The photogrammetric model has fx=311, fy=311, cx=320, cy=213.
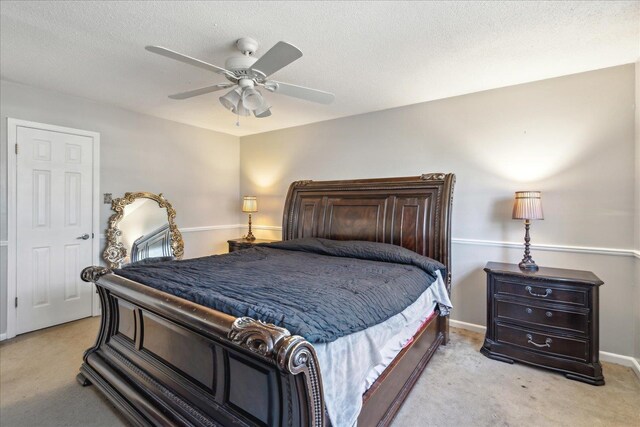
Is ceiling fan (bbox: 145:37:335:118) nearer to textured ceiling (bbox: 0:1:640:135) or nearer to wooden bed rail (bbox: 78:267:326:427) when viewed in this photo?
textured ceiling (bbox: 0:1:640:135)

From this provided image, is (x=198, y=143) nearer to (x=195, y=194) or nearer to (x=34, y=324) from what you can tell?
(x=195, y=194)

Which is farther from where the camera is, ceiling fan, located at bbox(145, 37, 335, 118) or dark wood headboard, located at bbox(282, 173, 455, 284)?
dark wood headboard, located at bbox(282, 173, 455, 284)

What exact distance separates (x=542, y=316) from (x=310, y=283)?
2.00 meters

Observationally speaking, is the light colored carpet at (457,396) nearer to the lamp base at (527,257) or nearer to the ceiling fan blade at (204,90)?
the lamp base at (527,257)

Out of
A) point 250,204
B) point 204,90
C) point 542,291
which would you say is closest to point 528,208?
point 542,291

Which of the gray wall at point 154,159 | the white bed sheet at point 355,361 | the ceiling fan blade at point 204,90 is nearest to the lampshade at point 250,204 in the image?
the gray wall at point 154,159

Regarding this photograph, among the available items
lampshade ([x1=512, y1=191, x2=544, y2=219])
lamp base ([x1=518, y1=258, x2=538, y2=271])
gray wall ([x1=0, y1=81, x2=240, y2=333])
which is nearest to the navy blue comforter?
lamp base ([x1=518, y1=258, x2=538, y2=271])

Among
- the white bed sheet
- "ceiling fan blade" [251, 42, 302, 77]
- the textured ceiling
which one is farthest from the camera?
the textured ceiling

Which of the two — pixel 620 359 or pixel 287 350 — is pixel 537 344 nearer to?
pixel 620 359

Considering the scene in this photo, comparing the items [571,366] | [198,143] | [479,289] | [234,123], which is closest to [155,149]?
[198,143]

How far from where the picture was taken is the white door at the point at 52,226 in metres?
3.21

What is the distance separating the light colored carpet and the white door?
619 millimetres

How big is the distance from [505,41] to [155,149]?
164 inches

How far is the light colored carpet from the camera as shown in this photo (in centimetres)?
196
